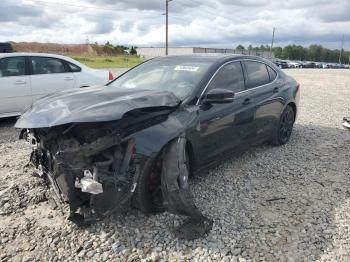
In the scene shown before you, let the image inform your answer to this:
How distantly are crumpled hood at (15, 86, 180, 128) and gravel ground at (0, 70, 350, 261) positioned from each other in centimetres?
98

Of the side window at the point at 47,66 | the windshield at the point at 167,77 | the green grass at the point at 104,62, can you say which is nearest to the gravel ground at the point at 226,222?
the windshield at the point at 167,77

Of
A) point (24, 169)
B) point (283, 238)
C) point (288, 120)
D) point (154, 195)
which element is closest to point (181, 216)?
point (154, 195)

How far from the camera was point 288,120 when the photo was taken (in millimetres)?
6336

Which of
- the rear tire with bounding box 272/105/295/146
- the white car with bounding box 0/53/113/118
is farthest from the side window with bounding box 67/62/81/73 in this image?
the rear tire with bounding box 272/105/295/146

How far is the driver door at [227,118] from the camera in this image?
4.14 meters

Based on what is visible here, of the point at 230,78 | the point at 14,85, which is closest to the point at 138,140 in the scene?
the point at 230,78

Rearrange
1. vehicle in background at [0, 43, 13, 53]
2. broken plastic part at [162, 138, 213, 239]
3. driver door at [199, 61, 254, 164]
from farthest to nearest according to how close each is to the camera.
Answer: vehicle in background at [0, 43, 13, 53]
driver door at [199, 61, 254, 164]
broken plastic part at [162, 138, 213, 239]

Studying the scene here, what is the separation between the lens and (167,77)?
4.53 meters

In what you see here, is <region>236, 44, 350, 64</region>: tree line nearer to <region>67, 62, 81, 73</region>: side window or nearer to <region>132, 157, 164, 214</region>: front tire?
<region>67, 62, 81, 73</region>: side window

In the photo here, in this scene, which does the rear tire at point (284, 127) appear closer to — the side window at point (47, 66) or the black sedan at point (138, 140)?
the black sedan at point (138, 140)

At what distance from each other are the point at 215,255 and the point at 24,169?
2931 mm

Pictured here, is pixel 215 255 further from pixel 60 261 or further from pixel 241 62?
pixel 241 62

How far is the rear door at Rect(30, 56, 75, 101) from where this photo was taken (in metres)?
7.60

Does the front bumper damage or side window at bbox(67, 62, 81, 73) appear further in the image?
side window at bbox(67, 62, 81, 73)
